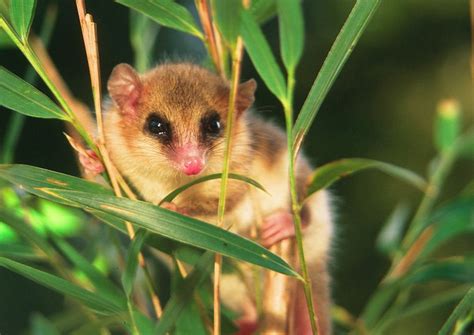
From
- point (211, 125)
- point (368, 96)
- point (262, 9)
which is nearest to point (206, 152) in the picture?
point (211, 125)

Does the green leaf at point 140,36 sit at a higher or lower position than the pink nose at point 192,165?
higher

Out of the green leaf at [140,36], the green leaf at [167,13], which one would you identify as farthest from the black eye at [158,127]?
the green leaf at [167,13]

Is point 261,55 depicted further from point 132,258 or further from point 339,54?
point 132,258

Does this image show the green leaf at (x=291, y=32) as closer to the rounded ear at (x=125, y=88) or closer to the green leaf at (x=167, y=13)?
the green leaf at (x=167, y=13)

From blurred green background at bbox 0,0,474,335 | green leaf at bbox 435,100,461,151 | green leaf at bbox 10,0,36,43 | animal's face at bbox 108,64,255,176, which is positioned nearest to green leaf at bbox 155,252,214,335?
green leaf at bbox 10,0,36,43

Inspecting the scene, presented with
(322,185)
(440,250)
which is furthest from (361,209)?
(322,185)

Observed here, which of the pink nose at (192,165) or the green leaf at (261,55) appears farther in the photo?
the pink nose at (192,165)
